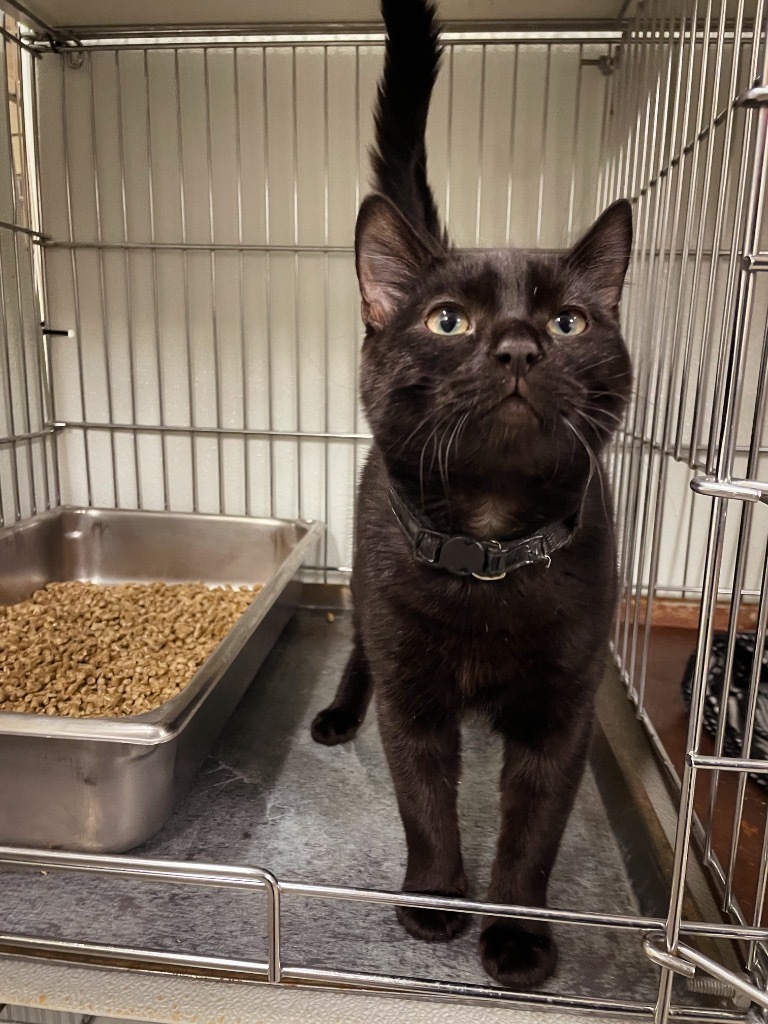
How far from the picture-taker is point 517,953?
0.62 meters

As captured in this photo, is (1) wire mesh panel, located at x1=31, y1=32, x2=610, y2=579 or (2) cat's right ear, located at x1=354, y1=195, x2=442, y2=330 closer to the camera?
(2) cat's right ear, located at x1=354, y1=195, x2=442, y2=330

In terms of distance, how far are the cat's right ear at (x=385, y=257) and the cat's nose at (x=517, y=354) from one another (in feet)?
0.56

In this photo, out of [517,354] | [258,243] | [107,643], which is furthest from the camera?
[258,243]

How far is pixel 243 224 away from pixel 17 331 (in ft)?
1.66

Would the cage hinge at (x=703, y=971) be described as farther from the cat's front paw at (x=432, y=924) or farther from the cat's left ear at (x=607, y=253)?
the cat's left ear at (x=607, y=253)

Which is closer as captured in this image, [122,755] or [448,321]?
[448,321]

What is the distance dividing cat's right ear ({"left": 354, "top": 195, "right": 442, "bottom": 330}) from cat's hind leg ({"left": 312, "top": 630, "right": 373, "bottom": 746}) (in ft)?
1.70

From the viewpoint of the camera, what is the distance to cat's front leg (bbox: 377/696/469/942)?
0.67m

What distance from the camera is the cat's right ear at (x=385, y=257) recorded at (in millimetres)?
618

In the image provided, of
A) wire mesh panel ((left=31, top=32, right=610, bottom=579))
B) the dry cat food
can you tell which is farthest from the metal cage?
the dry cat food

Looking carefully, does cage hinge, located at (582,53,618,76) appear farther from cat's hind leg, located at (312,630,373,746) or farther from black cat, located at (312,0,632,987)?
cat's hind leg, located at (312,630,373,746)

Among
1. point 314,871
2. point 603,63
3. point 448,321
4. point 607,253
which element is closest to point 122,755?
point 314,871

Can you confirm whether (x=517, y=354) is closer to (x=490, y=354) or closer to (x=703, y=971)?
(x=490, y=354)

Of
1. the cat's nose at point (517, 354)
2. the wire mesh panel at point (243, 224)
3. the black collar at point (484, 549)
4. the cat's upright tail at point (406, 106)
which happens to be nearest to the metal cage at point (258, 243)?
the wire mesh panel at point (243, 224)
